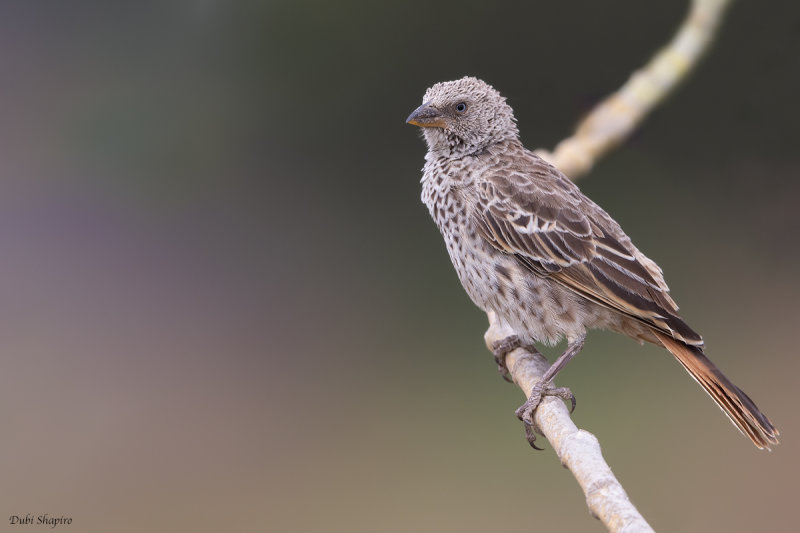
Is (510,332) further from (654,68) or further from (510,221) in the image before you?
(654,68)

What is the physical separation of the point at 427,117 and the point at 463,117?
0.12m

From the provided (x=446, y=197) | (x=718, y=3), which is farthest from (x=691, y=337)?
(x=718, y=3)

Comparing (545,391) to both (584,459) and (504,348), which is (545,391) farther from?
(584,459)

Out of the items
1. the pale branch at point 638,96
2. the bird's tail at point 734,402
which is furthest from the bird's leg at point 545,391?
the pale branch at point 638,96

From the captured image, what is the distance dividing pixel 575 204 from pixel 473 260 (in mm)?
310

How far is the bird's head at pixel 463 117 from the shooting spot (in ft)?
7.89

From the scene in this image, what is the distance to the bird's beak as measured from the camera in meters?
2.37

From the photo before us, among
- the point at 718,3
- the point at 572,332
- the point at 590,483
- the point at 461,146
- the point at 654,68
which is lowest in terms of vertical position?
the point at 590,483

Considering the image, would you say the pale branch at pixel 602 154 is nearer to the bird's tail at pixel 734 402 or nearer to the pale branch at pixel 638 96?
the pale branch at pixel 638 96

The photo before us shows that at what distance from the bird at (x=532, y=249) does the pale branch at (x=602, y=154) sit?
0.40ft

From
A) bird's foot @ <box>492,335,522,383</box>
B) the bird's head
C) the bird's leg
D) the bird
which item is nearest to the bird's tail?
the bird

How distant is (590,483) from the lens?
58.0 inches

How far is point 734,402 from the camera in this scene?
1.99 meters

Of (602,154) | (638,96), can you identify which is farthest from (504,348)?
(638,96)
